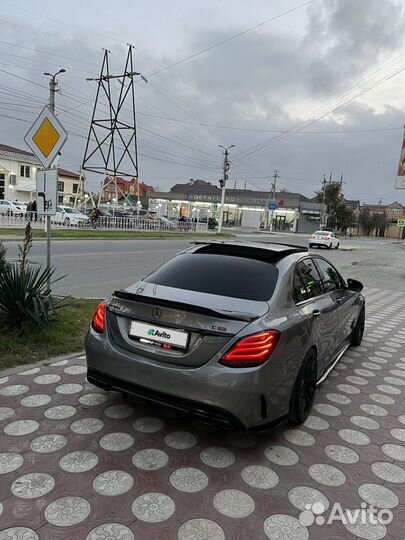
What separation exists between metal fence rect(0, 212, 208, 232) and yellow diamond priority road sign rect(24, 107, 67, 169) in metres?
19.9

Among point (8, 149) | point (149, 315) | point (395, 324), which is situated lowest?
point (395, 324)

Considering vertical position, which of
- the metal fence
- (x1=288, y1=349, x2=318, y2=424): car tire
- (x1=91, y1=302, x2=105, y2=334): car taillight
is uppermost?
(x1=91, y1=302, x2=105, y2=334): car taillight

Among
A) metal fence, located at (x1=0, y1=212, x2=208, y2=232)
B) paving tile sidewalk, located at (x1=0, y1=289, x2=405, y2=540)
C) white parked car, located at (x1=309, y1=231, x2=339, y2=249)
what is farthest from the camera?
white parked car, located at (x1=309, y1=231, x2=339, y2=249)

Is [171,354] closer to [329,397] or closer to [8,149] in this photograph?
[329,397]

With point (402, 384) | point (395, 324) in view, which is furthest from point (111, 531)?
point (395, 324)

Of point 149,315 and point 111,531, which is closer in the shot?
point 111,531

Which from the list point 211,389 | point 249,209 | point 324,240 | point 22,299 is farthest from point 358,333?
point 249,209

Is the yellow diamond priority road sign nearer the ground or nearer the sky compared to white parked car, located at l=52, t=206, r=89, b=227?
nearer the sky

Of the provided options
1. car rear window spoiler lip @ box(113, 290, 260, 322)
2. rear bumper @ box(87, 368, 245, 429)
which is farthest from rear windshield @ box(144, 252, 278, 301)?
rear bumper @ box(87, 368, 245, 429)

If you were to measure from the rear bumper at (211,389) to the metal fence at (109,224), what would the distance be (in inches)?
931

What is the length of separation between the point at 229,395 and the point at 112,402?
4.53 ft

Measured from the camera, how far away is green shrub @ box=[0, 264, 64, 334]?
4.92 metres

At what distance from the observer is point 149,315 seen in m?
3.13

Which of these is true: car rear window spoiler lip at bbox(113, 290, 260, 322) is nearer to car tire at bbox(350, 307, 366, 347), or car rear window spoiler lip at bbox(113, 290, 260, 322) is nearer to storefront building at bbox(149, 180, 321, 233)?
car tire at bbox(350, 307, 366, 347)
